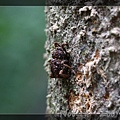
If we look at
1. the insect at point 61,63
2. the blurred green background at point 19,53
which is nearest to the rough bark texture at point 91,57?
the insect at point 61,63

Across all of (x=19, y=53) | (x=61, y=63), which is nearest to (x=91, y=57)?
(x=61, y=63)

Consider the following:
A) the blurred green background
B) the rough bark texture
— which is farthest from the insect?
the blurred green background

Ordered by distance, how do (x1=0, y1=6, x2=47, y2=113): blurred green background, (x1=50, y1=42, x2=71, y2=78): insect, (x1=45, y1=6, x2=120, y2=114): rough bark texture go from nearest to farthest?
1. (x1=45, y1=6, x2=120, y2=114): rough bark texture
2. (x1=50, y1=42, x2=71, y2=78): insect
3. (x1=0, y1=6, x2=47, y2=113): blurred green background

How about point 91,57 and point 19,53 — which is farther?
point 19,53

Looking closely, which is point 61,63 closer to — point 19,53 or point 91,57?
point 91,57

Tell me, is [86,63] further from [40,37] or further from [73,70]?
[40,37]

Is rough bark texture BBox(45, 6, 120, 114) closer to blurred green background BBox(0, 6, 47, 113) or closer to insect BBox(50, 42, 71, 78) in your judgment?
insect BBox(50, 42, 71, 78)
